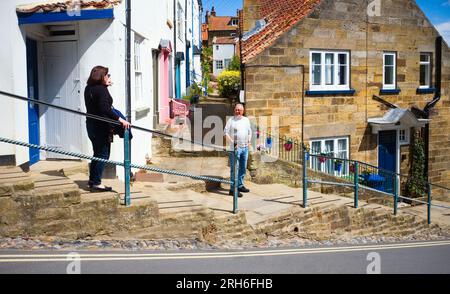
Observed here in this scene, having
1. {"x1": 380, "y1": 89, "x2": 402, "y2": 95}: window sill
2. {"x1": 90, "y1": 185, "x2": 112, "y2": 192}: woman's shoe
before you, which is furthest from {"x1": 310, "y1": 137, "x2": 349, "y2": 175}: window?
{"x1": 90, "y1": 185, "x2": 112, "y2": 192}: woman's shoe

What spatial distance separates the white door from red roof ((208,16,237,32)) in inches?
2108

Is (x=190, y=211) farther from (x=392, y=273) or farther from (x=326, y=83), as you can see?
(x=326, y=83)

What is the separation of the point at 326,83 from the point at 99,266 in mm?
11158

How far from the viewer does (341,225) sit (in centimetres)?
920

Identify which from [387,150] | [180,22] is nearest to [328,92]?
[387,150]

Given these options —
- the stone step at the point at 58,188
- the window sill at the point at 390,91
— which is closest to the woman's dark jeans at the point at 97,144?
the stone step at the point at 58,188

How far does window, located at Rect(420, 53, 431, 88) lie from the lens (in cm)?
1703

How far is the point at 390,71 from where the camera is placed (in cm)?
1611

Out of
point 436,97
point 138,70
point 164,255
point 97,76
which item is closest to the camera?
point 164,255

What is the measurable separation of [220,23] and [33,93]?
56478 mm

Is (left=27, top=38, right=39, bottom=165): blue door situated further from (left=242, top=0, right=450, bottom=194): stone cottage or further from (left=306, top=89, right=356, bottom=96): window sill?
(left=306, top=89, right=356, bottom=96): window sill

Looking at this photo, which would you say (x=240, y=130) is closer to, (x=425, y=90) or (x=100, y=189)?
(x=100, y=189)

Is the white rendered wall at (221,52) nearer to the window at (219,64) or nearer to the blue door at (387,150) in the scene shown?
the window at (219,64)
